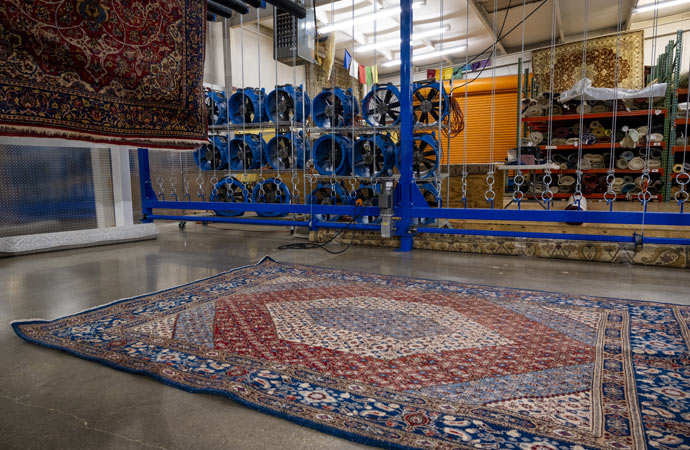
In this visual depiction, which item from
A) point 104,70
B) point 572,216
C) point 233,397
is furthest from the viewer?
point 572,216

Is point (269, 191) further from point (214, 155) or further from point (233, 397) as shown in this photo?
point (233, 397)

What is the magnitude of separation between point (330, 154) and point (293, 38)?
1.28 metres

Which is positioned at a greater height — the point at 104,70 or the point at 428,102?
the point at 428,102

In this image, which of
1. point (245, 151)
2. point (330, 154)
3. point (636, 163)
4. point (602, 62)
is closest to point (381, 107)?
point (330, 154)

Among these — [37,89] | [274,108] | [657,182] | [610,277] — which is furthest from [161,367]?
[657,182]

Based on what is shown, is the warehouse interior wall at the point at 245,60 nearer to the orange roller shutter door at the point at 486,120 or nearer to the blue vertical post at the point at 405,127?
the blue vertical post at the point at 405,127

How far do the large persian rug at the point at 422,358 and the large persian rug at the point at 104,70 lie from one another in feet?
2.93

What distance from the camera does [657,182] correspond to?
6758mm

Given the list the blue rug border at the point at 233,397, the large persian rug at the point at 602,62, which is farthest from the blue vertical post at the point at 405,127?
the large persian rug at the point at 602,62

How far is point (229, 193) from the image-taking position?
4.76m

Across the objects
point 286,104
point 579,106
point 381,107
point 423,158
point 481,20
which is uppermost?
point 481,20

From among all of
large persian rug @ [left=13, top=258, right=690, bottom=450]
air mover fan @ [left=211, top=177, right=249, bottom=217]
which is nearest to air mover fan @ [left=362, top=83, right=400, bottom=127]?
air mover fan @ [left=211, top=177, right=249, bottom=217]

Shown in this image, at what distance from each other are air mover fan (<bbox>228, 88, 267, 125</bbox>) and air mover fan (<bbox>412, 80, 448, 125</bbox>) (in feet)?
5.87

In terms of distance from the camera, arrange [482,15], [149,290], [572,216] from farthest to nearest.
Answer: [482,15] < [572,216] < [149,290]
